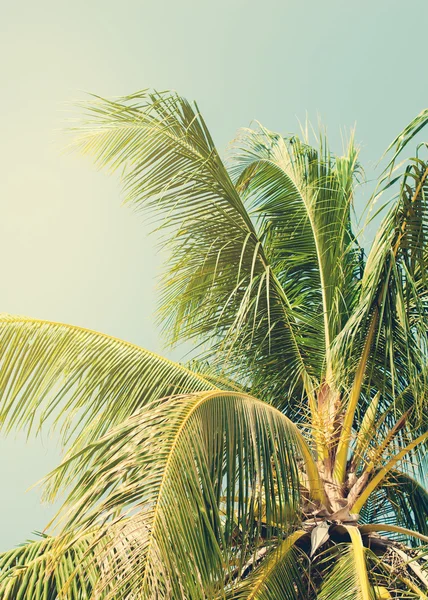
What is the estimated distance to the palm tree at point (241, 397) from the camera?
2963 millimetres

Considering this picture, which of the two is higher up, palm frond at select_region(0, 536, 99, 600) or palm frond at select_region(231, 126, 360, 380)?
palm frond at select_region(231, 126, 360, 380)

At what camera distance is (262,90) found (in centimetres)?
1486

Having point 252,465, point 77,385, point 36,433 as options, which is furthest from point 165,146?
point 252,465

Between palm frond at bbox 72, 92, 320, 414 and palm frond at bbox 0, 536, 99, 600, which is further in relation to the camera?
palm frond at bbox 72, 92, 320, 414

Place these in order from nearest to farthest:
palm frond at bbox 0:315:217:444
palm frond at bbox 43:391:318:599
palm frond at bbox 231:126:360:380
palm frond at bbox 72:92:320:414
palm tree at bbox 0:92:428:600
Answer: palm frond at bbox 43:391:318:599, palm tree at bbox 0:92:428:600, palm frond at bbox 0:315:217:444, palm frond at bbox 72:92:320:414, palm frond at bbox 231:126:360:380

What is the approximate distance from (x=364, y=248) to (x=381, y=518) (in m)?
1.92

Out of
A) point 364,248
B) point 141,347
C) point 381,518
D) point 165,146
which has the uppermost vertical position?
point 165,146

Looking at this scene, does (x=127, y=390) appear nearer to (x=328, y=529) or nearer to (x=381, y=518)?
(x=328, y=529)

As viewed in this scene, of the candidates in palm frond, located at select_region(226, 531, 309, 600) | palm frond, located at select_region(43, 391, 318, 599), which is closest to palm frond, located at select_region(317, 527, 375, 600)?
palm frond, located at select_region(226, 531, 309, 600)

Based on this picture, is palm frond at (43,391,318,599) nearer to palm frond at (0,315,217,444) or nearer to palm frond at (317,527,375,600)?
palm frond at (317,527,375,600)

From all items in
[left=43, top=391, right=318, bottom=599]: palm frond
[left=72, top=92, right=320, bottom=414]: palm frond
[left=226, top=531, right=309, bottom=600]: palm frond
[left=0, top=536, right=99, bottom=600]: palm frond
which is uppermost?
[left=72, top=92, right=320, bottom=414]: palm frond

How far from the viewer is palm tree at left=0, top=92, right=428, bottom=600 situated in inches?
117

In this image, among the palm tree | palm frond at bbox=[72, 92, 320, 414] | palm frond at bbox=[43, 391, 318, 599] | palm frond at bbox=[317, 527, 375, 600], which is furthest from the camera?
palm frond at bbox=[72, 92, 320, 414]

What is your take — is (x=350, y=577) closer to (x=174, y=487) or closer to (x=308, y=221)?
(x=174, y=487)
